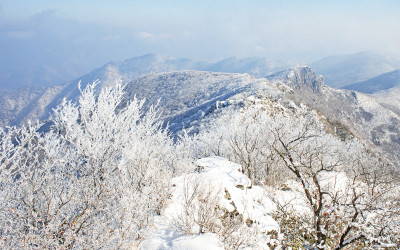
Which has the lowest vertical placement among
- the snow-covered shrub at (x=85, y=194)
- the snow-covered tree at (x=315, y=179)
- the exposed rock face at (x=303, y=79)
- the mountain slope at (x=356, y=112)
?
the mountain slope at (x=356, y=112)

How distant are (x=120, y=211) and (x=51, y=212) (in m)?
2.40

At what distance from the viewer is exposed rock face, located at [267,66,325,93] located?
167825 millimetres

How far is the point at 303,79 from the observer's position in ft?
584

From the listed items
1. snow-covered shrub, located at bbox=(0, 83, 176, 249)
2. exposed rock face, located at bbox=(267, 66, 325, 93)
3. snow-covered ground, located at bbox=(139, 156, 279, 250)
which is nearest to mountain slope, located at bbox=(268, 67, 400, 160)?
exposed rock face, located at bbox=(267, 66, 325, 93)

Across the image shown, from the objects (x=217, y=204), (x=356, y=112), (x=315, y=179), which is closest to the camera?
(x=217, y=204)

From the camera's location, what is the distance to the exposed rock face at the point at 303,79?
168 metres

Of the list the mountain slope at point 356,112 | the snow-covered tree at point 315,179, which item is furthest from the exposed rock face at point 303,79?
the snow-covered tree at point 315,179

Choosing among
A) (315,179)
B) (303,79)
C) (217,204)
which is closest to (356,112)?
(303,79)

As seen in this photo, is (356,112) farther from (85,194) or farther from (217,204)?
(85,194)

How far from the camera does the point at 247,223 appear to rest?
24.3ft

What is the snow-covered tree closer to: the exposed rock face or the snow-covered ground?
the snow-covered ground

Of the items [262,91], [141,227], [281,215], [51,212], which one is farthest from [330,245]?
[262,91]

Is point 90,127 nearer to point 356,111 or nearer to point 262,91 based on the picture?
point 262,91

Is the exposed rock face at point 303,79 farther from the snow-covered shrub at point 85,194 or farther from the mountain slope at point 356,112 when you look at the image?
the snow-covered shrub at point 85,194
